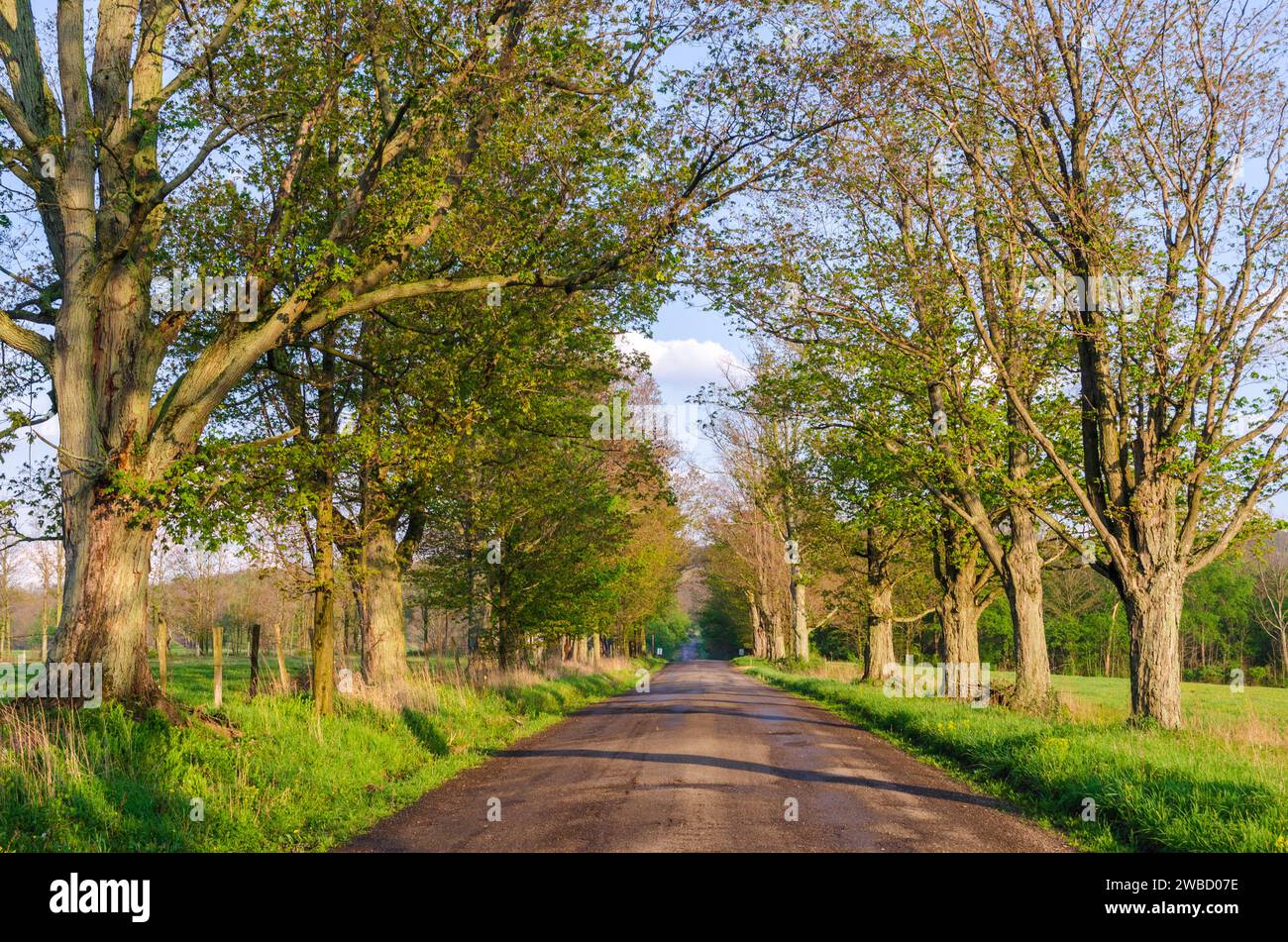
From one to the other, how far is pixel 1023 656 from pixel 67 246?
18.5 metres

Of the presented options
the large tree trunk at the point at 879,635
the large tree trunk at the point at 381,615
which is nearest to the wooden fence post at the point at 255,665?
the large tree trunk at the point at 381,615

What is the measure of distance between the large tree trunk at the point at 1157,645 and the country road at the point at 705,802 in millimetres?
4115

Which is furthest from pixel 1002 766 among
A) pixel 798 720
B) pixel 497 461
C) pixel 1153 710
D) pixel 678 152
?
pixel 497 461

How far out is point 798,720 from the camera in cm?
1861

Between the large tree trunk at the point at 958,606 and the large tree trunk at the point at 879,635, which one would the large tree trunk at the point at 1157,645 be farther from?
the large tree trunk at the point at 879,635

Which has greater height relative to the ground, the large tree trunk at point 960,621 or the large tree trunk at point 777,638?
the large tree trunk at point 960,621

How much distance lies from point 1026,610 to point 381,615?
45.3 feet

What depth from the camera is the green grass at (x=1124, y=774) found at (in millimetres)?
7352

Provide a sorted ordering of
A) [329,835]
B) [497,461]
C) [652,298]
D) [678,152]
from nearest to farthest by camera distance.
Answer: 1. [329,835]
2. [678,152]
3. [652,298]
4. [497,461]

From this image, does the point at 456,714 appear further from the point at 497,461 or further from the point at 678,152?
the point at 678,152

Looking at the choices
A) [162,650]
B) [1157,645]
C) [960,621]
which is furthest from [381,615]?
[960,621]

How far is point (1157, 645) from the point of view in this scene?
13945 millimetres

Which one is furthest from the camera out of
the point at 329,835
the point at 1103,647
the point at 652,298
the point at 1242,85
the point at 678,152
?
the point at 1103,647

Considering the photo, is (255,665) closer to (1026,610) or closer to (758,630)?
(1026,610)
